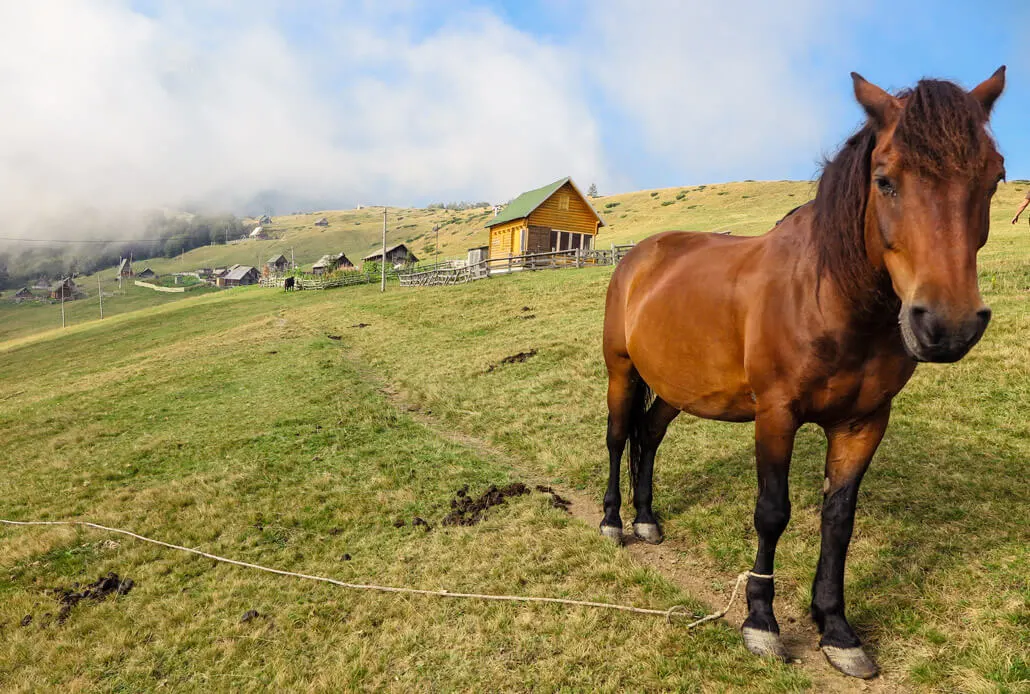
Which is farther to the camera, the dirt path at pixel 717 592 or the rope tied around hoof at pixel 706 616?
the rope tied around hoof at pixel 706 616

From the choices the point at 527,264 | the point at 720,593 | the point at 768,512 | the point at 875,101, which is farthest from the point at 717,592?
the point at 527,264

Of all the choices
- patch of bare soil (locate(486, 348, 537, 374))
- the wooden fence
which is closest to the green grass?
patch of bare soil (locate(486, 348, 537, 374))

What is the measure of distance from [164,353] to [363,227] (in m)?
176

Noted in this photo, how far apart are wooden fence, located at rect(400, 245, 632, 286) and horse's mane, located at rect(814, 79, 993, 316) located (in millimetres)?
30026

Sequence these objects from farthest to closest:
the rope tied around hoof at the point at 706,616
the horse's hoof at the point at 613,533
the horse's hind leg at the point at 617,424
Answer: the horse's hind leg at the point at 617,424 < the horse's hoof at the point at 613,533 < the rope tied around hoof at the point at 706,616

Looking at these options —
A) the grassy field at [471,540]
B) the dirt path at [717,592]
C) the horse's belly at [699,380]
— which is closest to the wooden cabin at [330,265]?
the grassy field at [471,540]

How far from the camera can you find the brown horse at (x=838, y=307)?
7.52ft

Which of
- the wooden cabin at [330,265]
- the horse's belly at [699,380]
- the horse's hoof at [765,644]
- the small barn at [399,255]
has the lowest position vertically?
the horse's hoof at [765,644]

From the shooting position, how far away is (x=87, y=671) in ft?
13.8

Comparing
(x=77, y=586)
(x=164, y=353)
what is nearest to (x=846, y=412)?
(x=77, y=586)

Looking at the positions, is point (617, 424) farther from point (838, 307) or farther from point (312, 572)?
point (312, 572)

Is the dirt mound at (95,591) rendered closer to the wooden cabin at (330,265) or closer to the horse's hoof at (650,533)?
the horse's hoof at (650,533)

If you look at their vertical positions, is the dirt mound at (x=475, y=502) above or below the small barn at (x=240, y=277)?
below

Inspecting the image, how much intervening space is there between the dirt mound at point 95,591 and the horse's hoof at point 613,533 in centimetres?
492
